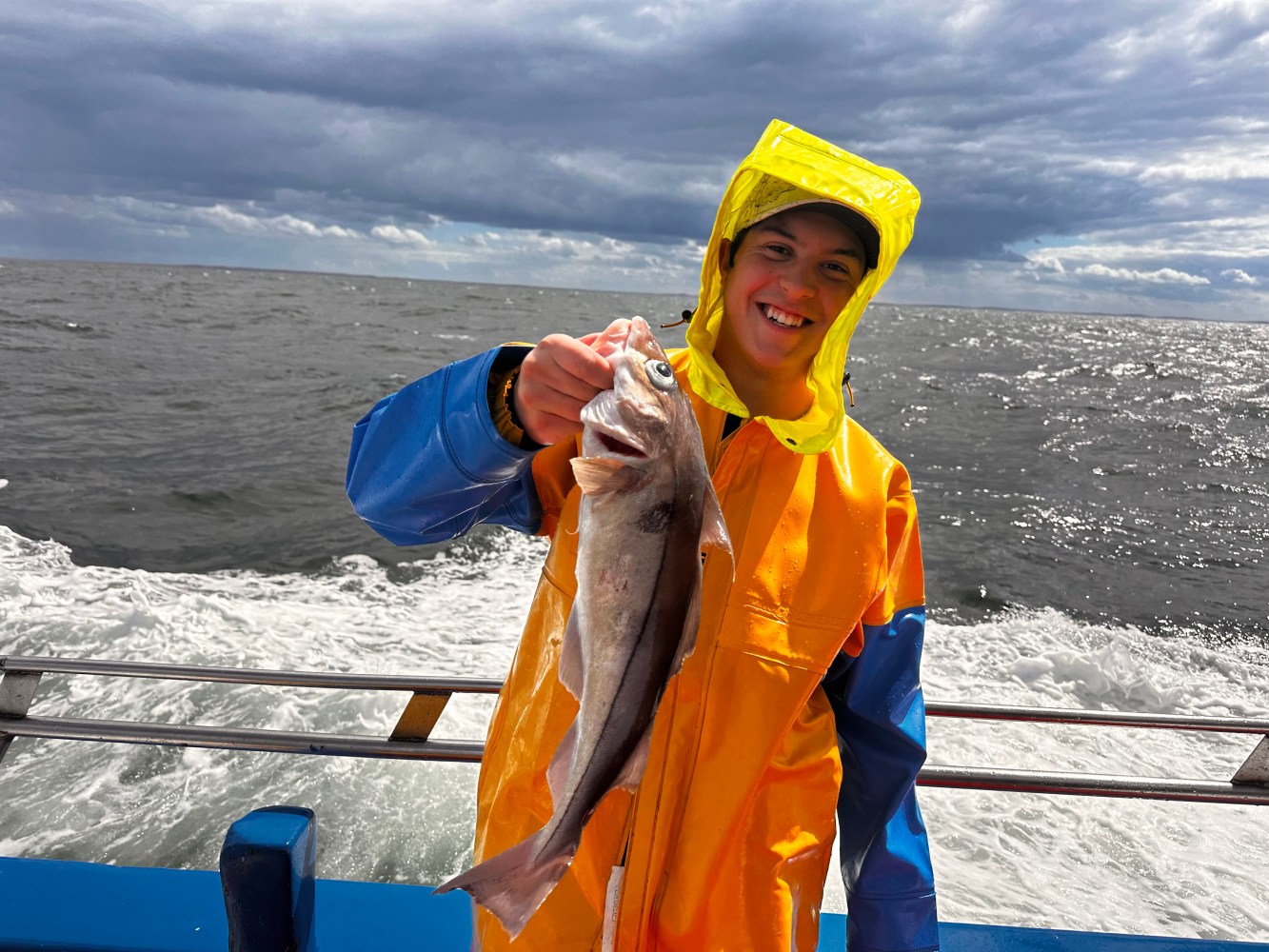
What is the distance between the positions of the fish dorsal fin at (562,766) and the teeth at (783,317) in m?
1.17

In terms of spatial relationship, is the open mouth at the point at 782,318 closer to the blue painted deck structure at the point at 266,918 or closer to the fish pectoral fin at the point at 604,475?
the fish pectoral fin at the point at 604,475

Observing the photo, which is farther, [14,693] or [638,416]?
[14,693]

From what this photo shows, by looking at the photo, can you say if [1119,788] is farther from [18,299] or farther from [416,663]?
[18,299]

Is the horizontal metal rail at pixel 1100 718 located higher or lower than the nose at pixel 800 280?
lower

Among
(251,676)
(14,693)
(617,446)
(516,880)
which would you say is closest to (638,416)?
(617,446)

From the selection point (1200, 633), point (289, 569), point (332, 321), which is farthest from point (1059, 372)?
point (289, 569)

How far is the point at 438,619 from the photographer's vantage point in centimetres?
917

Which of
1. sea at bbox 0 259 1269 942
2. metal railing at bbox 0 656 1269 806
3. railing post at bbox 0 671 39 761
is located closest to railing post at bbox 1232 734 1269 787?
metal railing at bbox 0 656 1269 806

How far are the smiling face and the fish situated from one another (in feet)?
2.16

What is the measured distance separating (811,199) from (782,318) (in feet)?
1.12

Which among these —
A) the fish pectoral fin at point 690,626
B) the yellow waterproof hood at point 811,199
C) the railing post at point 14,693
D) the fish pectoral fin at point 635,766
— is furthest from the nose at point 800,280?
the railing post at point 14,693

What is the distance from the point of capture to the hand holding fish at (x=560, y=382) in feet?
5.47

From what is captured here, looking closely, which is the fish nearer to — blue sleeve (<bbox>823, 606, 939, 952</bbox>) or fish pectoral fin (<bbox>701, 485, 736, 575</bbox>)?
fish pectoral fin (<bbox>701, 485, 736, 575</bbox>)

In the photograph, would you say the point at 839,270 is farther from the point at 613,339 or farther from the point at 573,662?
the point at 573,662
